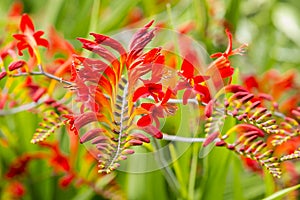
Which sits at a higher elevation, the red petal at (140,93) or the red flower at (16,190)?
the red petal at (140,93)

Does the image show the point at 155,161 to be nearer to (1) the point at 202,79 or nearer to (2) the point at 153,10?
(1) the point at 202,79

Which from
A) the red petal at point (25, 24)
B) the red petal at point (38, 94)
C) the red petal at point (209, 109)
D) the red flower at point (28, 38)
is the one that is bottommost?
the red petal at point (209, 109)

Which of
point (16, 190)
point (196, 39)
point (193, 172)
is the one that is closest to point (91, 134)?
point (193, 172)

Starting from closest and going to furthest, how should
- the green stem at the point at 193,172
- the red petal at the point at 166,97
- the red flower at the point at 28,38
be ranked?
the red petal at the point at 166,97 → the red flower at the point at 28,38 → the green stem at the point at 193,172

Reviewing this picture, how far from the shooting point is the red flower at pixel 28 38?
767mm

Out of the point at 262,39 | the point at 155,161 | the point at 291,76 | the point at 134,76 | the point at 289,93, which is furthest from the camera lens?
the point at 262,39

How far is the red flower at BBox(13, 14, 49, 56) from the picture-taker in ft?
2.52

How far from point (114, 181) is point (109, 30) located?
0.39 m

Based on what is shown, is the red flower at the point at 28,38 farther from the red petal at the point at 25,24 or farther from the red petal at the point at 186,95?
the red petal at the point at 186,95

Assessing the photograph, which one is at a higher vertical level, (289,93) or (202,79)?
(289,93)

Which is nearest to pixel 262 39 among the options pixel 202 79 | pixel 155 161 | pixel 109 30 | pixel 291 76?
pixel 109 30

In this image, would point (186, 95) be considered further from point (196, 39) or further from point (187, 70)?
point (196, 39)

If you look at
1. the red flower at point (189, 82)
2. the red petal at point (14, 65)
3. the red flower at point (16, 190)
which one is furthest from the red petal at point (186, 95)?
the red flower at point (16, 190)

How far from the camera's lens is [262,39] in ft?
5.58
